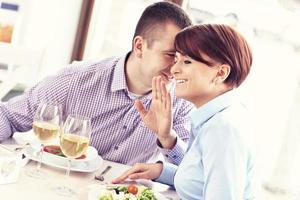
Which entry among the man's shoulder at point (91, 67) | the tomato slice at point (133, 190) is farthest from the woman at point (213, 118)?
the man's shoulder at point (91, 67)

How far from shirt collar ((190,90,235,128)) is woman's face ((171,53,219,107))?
53 mm

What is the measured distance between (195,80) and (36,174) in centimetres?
57

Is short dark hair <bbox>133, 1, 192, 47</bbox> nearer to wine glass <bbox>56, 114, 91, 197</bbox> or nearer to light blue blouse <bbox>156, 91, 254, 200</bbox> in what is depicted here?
light blue blouse <bbox>156, 91, 254, 200</bbox>

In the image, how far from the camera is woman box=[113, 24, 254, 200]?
3.76 ft

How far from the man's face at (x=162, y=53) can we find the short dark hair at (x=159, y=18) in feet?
0.09

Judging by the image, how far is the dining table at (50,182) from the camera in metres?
1.16

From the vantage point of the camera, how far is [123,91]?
1.86m

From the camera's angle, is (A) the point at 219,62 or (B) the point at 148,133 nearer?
(A) the point at 219,62

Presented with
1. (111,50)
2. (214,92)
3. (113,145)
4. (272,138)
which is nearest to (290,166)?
(272,138)

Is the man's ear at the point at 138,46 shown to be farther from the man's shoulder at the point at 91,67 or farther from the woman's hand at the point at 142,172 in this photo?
the woman's hand at the point at 142,172

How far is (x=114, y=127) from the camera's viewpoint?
1849 mm

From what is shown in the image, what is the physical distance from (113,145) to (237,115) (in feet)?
2.37

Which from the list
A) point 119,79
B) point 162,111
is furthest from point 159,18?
point 162,111

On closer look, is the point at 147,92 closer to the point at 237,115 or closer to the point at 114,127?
the point at 114,127
